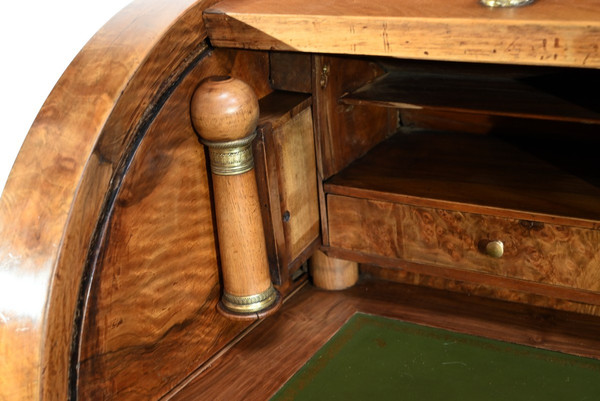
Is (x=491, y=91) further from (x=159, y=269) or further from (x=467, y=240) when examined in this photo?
(x=159, y=269)

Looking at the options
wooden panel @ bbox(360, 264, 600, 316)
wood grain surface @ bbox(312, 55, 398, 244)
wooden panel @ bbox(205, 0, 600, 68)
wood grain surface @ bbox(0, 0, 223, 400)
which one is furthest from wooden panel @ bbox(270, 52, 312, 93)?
wooden panel @ bbox(360, 264, 600, 316)

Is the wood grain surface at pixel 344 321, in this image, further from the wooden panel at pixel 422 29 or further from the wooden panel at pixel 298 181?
the wooden panel at pixel 422 29

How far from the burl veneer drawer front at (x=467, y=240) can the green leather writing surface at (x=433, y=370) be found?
146 mm

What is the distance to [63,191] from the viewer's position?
1.08m

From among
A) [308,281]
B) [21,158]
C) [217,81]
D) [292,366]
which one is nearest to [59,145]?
[21,158]

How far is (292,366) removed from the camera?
1.44 metres

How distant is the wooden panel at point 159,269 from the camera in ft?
3.82

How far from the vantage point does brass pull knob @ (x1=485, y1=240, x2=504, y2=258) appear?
1.39 meters

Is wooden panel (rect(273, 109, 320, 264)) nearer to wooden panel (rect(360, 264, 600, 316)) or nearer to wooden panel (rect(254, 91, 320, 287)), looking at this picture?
wooden panel (rect(254, 91, 320, 287))

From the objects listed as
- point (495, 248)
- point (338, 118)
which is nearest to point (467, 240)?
point (495, 248)

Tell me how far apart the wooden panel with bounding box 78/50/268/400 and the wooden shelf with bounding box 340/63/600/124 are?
279 mm

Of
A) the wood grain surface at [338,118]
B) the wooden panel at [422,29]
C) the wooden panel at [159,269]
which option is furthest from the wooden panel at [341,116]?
the wooden panel at [422,29]

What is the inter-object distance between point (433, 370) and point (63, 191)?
0.72m

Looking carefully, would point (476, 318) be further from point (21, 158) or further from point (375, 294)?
point (21, 158)
